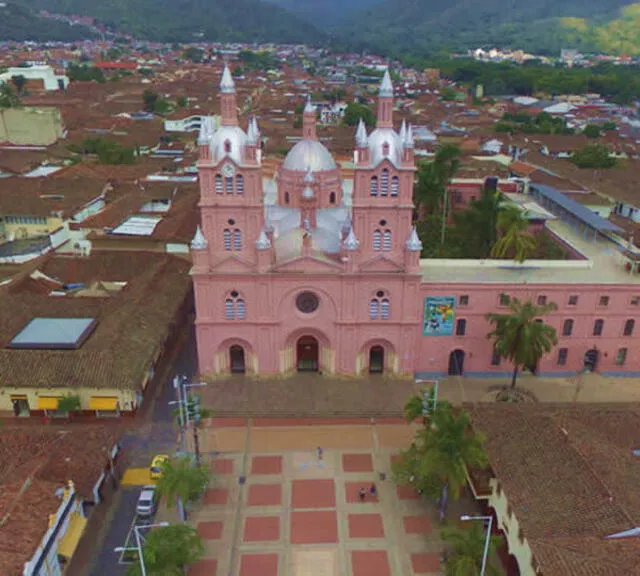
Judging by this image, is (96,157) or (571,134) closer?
(96,157)

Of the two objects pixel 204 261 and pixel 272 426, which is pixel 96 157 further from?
pixel 272 426

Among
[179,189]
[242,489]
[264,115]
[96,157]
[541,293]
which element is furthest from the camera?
[264,115]

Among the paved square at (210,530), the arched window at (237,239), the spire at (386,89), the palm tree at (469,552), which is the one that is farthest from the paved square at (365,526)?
the spire at (386,89)

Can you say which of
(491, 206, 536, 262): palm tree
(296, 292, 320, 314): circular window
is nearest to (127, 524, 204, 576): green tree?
(296, 292, 320, 314): circular window

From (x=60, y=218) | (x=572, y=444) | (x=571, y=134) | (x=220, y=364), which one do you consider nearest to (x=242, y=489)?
(x=220, y=364)

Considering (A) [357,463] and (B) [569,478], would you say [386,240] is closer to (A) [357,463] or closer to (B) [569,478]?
(A) [357,463]

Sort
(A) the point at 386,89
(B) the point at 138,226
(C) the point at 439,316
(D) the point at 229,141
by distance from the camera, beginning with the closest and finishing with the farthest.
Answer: (A) the point at 386,89 < (D) the point at 229,141 < (C) the point at 439,316 < (B) the point at 138,226

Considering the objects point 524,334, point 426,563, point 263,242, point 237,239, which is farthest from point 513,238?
point 426,563
